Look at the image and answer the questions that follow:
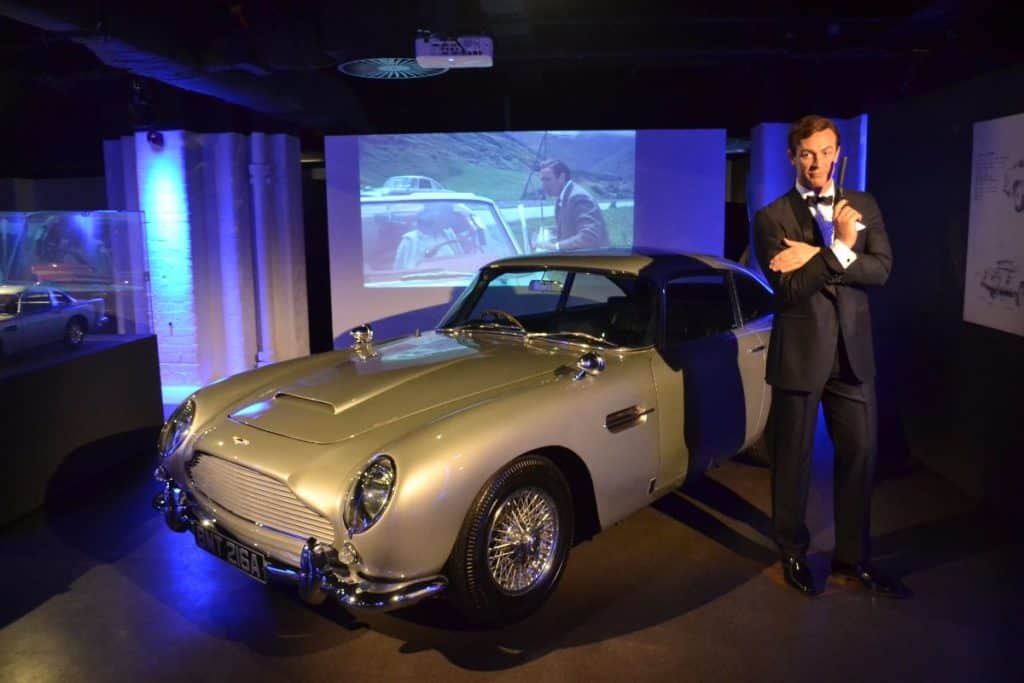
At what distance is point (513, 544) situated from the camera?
2.77 m

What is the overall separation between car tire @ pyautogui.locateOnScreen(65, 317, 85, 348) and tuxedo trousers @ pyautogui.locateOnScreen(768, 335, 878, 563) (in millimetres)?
4182

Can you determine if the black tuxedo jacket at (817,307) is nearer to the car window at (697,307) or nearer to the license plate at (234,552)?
the car window at (697,307)

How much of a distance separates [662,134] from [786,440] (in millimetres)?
5334

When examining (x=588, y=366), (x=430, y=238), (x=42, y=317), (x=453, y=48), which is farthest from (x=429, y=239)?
(x=588, y=366)

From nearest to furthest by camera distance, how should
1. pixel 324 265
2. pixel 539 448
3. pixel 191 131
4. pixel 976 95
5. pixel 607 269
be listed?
pixel 539 448
pixel 607 269
pixel 976 95
pixel 191 131
pixel 324 265

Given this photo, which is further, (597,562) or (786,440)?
(597,562)

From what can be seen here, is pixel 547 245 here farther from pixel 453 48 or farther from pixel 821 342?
pixel 821 342

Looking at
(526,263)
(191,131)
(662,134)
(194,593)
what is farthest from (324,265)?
(194,593)

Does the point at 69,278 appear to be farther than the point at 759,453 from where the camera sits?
Yes

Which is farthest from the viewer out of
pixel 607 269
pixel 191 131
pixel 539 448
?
pixel 191 131

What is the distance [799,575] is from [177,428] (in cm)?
269

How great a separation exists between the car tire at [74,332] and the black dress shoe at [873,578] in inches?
178

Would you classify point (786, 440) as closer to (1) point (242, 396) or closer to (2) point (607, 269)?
(2) point (607, 269)

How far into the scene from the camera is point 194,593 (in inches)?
125
